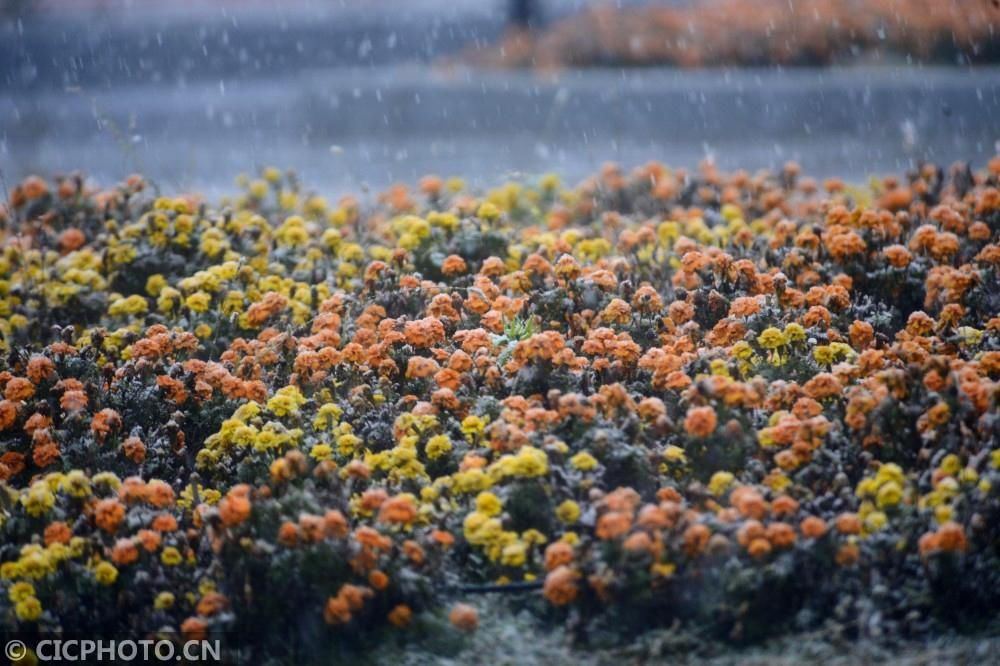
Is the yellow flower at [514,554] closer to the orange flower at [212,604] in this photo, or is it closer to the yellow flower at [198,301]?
the orange flower at [212,604]

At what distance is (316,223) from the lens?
20.4 feet

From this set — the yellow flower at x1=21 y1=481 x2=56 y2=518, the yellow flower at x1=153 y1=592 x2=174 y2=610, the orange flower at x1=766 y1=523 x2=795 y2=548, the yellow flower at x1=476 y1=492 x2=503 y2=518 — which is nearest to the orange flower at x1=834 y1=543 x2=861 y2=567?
the orange flower at x1=766 y1=523 x2=795 y2=548

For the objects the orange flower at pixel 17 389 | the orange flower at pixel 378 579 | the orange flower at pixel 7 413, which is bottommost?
the orange flower at pixel 378 579

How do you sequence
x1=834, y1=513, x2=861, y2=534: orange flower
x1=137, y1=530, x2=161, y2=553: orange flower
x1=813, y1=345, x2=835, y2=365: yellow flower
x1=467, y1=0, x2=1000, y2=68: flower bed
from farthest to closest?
x1=467, y1=0, x2=1000, y2=68: flower bed → x1=813, y1=345, x2=835, y2=365: yellow flower → x1=137, y1=530, x2=161, y2=553: orange flower → x1=834, y1=513, x2=861, y2=534: orange flower

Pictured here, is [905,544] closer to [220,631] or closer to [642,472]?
[642,472]

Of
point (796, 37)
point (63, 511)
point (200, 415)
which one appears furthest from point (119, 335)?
point (796, 37)

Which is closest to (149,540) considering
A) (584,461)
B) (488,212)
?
(584,461)

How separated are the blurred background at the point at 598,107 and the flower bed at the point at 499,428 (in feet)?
5.02

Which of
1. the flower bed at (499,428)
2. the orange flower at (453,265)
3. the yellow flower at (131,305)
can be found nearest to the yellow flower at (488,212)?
the flower bed at (499,428)

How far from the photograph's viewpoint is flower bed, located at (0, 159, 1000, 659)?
11.0 feet

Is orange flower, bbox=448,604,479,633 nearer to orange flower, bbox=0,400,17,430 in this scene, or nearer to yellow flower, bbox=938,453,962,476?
yellow flower, bbox=938,453,962,476

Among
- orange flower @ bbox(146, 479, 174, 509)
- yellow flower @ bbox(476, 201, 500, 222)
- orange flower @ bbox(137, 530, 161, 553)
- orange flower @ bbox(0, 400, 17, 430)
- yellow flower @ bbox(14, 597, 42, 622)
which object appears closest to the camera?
yellow flower @ bbox(14, 597, 42, 622)

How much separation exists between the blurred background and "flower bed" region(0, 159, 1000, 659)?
5.02 ft

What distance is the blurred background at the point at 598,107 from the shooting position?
847cm
